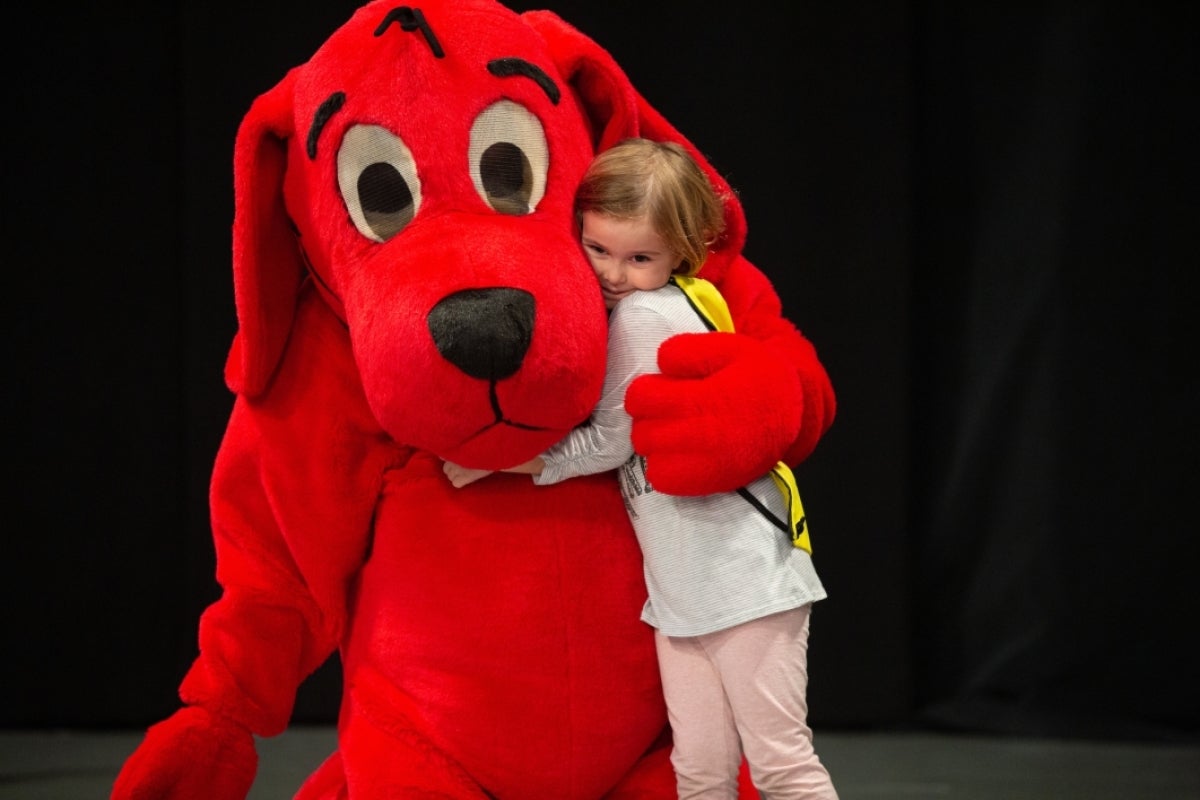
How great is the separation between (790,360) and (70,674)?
1823mm

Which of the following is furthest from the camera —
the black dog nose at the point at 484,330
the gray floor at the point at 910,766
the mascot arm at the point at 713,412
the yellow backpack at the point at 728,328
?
the gray floor at the point at 910,766

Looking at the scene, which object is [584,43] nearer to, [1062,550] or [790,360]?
[790,360]

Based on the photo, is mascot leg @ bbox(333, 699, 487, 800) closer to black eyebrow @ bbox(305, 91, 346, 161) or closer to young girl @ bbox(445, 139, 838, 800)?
young girl @ bbox(445, 139, 838, 800)

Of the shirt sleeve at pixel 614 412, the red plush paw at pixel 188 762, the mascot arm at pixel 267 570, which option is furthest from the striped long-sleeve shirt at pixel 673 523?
the red plush paw at pixel 188 762

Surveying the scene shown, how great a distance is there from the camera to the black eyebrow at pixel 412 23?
3.89 ft

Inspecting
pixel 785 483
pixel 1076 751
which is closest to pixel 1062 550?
pixel 1076 751

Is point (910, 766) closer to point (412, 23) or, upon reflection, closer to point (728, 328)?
point (728, 328)

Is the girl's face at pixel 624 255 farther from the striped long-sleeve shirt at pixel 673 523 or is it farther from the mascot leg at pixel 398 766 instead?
the mascot leg at pixel 398 766

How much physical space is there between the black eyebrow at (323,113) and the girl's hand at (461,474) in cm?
33

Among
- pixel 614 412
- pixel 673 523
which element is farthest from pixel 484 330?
pixel 673 523

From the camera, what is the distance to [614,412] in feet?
3.95

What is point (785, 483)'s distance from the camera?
129 cm

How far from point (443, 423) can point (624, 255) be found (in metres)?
0.26

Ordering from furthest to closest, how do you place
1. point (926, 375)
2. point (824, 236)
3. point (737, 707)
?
point (926, 375) → point (824, 236) → point (737, 707)
